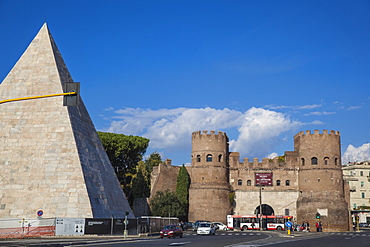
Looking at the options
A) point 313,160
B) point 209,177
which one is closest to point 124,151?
point 209,177

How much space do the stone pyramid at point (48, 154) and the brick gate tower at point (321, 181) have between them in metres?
34.5

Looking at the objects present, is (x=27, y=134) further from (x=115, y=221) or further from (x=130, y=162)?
(x=130, y=162)

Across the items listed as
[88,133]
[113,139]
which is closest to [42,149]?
[88,133]

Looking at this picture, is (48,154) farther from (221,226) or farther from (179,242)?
(221,226)

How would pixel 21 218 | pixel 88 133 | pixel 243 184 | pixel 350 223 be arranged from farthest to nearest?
pixel 243 184
pixel 350 223
pixel 88 133
pixel 21 218

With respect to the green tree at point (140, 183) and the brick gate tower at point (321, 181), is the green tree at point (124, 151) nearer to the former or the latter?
the green tree at point (140, 183)

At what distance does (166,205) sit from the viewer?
60719mm

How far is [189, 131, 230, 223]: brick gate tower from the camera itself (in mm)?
63750

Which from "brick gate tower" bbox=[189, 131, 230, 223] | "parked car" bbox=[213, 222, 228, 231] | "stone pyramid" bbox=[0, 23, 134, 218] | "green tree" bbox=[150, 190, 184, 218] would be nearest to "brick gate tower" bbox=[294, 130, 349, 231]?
"brick gate tower" bbox=[189, 131, 230, 223]

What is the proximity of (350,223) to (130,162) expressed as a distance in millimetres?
33012

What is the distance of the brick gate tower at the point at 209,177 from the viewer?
63.8m

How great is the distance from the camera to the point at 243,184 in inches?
2643

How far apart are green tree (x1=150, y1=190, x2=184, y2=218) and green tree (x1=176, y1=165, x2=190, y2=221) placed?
8.17 ft

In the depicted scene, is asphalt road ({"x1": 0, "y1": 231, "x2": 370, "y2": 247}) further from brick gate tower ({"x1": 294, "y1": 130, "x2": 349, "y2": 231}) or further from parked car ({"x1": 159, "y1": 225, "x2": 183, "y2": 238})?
brick gate tower ({"x1": 294, "y1": 130, "x2": 349, "y2": 231})
